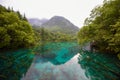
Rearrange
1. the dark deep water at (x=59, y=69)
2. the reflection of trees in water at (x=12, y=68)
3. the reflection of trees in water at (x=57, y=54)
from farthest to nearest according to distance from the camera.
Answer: the reflection of trees in water at (x=57, y=54) → the dark deep water at (x=59, y=69) → the reflection of trees in water at (x=12, y=68)

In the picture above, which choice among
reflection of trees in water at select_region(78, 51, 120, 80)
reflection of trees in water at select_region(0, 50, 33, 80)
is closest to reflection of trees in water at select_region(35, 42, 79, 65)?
reflection of trees in water at select_region(0, 50, 33, 80)

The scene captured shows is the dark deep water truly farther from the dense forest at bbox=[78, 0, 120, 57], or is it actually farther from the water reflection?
the dense forest at bbox=[78, 0, 120, 57]

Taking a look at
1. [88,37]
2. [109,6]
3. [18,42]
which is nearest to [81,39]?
[88,37]

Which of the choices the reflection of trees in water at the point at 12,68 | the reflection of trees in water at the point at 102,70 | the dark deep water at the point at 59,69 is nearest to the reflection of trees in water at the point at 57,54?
the dark deep water at the point at 59,69

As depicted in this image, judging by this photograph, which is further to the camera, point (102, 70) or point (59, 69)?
point (59, 69)

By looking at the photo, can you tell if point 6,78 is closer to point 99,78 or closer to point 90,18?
point 99,78

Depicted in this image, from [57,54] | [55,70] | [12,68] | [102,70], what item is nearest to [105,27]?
[102,70]

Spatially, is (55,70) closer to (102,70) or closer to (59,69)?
(59,69)

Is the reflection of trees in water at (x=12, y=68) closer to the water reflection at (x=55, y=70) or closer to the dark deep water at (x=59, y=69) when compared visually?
the dark deep water at (x=59, y=69)
